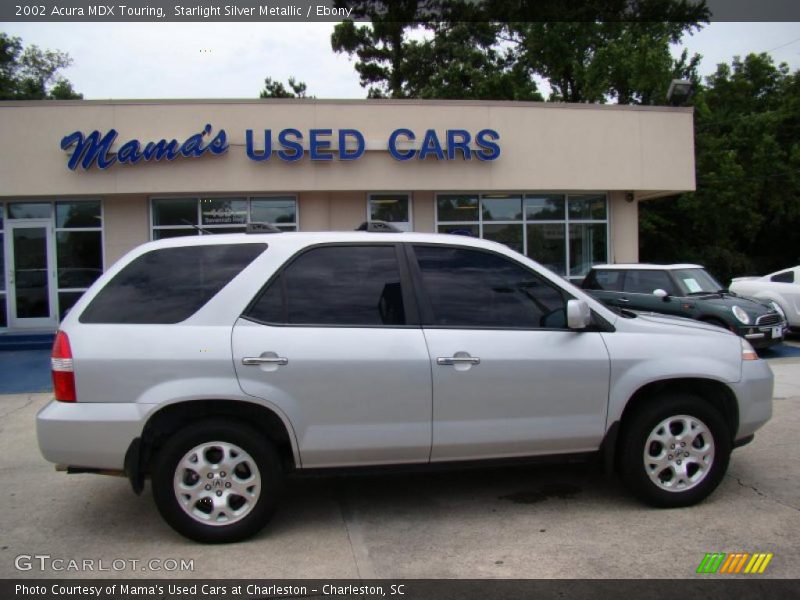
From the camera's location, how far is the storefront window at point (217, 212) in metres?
14.7

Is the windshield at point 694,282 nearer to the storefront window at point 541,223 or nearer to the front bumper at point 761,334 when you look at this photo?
the front bumper at point 761,334

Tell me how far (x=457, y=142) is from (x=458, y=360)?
11444 mm

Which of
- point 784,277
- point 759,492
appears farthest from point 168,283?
point 784,277

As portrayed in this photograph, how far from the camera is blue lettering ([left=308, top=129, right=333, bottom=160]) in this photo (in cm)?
1418

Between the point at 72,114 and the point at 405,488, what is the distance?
12679mm

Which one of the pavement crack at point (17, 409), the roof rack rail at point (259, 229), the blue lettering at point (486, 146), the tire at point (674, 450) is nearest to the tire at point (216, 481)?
the roof rack rail at point (259, 229)

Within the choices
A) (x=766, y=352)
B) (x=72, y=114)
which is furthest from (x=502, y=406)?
(x=72, y=114)

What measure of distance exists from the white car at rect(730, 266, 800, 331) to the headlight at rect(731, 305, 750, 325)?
10.5 ft

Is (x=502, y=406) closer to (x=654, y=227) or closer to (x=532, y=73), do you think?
(x=654, y=227)

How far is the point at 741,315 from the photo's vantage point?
10562mm

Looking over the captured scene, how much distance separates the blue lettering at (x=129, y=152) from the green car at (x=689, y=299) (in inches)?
392

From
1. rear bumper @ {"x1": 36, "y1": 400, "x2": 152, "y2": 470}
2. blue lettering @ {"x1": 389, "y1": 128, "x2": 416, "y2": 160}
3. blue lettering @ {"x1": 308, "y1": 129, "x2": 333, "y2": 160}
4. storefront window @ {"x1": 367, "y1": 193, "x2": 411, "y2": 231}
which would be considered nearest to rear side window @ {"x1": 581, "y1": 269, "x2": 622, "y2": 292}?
storefront window @ {"x1": 367, "y1": 193, "x2": 411, "y2": 231}

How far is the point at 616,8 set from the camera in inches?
1071

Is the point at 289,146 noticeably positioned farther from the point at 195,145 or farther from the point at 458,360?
the point at 458,360
